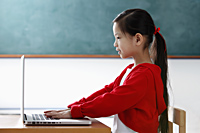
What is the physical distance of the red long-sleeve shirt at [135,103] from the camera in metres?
1.12

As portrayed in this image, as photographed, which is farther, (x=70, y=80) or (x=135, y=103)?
(x=70, y=80)

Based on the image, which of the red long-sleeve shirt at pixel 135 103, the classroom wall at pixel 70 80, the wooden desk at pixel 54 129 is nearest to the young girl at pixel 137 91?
the red long-sleeve shirt at pixel 135 103

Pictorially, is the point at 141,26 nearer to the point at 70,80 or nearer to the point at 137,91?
the point at 137,91

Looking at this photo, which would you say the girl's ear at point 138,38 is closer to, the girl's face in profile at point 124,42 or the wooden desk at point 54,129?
the girl's face in profile at point 124,42

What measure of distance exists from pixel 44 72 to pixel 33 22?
0.41 meters

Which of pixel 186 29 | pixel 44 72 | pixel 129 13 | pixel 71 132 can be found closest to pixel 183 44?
pixel 186 29

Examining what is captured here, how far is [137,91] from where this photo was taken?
1.15 meters

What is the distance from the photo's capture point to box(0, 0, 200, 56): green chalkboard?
2404 mm

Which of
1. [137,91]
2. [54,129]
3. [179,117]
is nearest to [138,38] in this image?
[137,91]

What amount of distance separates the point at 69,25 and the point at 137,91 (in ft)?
4.64

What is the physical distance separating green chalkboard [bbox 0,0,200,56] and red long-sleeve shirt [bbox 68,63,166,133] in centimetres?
125

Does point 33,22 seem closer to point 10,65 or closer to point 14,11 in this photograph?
point 14,11

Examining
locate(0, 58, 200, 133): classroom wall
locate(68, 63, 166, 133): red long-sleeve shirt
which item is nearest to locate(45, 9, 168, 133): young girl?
locate(68, 63, 166, 133): red long-sleeve shirt

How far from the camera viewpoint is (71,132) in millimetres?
944
